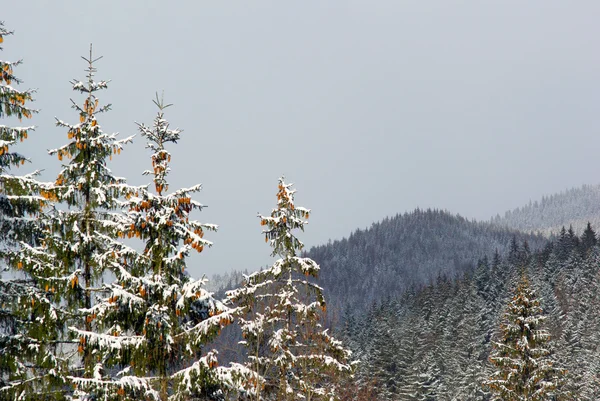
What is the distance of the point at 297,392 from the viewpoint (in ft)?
52.5

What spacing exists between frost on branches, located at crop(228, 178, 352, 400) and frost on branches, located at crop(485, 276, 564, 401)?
38.3 feet

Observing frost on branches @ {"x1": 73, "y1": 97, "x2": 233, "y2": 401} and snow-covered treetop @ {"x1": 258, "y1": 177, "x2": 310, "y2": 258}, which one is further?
snow-covered treetop @ {"x1": 258, "y1": 177, "x2": 310, "y2": 258}

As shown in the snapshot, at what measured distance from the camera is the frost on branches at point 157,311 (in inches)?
456

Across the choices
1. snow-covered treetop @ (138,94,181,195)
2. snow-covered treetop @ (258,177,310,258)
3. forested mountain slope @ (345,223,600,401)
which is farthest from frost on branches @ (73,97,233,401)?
forested mountain slope @ (345,223,600,401)

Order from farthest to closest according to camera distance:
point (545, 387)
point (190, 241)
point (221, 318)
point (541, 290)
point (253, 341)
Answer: point (541, 290), point (545, 387), point (253, 341), point (190, 241), point (221, 318)

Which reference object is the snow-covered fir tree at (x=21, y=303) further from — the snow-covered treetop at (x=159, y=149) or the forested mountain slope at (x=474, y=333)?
the forested mountain slope at (x=474, y=333)

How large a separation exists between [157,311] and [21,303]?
111 inches

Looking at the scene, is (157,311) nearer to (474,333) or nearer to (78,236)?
(78,236)

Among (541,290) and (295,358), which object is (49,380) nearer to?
(295,358)

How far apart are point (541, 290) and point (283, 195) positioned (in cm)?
7425

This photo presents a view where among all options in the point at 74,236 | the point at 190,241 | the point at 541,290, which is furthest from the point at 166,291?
the point at 541,290

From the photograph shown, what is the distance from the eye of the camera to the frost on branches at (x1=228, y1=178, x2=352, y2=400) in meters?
15.5

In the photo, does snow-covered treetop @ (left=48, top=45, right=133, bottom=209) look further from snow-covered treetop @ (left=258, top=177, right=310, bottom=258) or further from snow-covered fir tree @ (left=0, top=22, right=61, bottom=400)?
snow-covered treetop @ (left=258, top=177, right=310, bottom=258)

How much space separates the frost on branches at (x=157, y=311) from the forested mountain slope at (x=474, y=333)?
31.5 m
